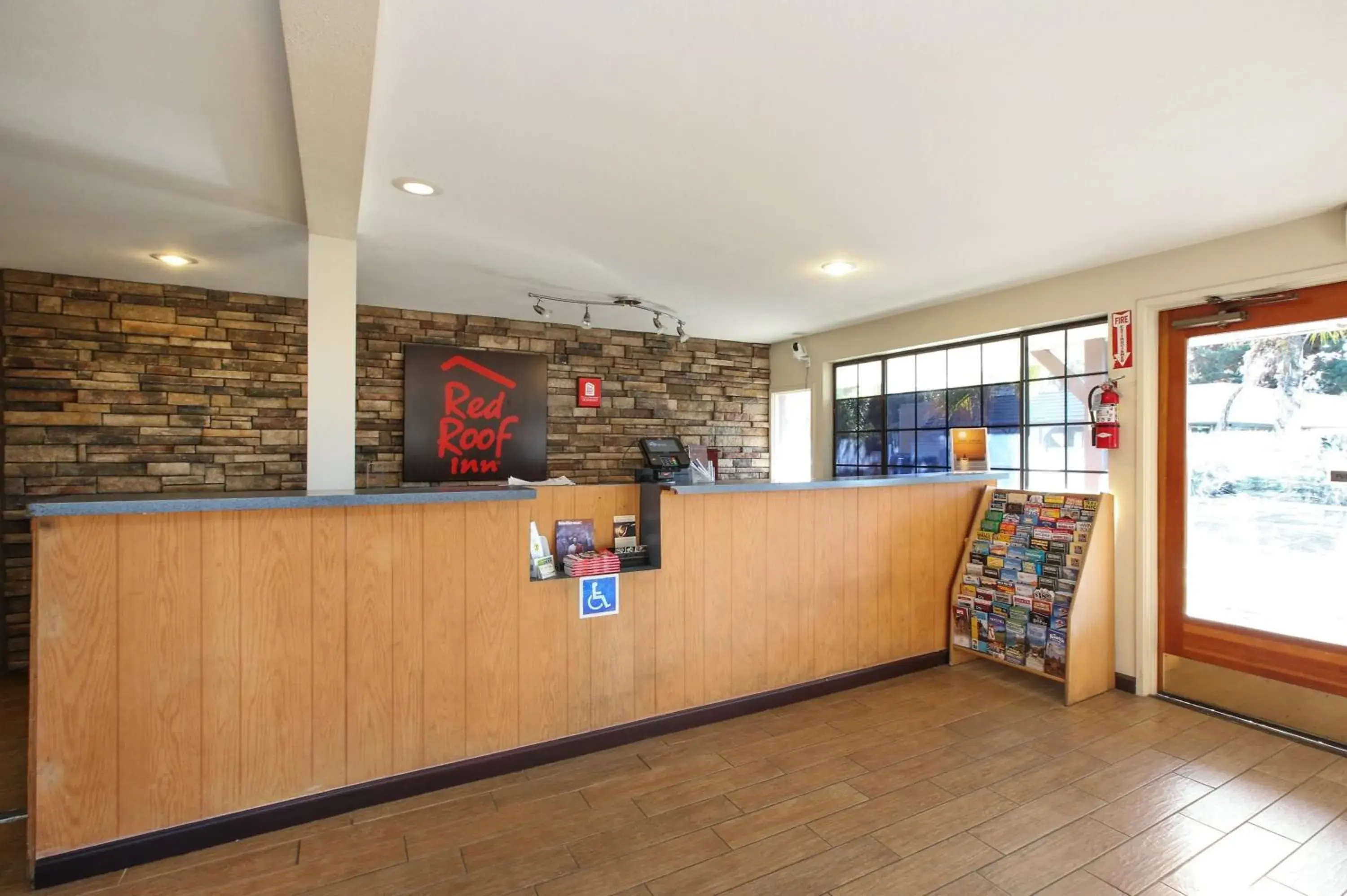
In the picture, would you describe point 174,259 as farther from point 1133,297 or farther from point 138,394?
point 1133,297

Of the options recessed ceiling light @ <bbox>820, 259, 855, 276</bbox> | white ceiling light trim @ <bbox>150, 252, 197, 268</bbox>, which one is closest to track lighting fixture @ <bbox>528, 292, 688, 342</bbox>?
recessed ceiling light @ <bbox>820, 259, 855, 276</bbox>

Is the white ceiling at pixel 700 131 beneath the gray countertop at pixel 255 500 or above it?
above

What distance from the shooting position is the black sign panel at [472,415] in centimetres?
478

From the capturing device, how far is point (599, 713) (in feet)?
9.29

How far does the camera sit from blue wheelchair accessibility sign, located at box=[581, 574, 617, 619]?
278 centimetres

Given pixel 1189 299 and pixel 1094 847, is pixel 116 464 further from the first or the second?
pixel 1189 299

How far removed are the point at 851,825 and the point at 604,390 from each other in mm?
3994

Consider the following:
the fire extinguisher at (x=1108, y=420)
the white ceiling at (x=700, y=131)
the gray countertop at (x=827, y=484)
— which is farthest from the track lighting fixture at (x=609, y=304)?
the fire extinguisher at (x=1108, y=420)

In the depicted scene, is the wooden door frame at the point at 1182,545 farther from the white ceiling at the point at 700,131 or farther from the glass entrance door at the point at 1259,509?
the white ceiling at the point at 700,131

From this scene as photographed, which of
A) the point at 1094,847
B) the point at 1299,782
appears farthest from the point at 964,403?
the point at 1094,847

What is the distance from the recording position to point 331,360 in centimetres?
290

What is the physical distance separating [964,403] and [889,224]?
82.4 inches

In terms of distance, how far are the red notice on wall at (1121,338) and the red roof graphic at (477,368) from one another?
13.7 feet

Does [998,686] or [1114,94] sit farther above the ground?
[1114,94]
